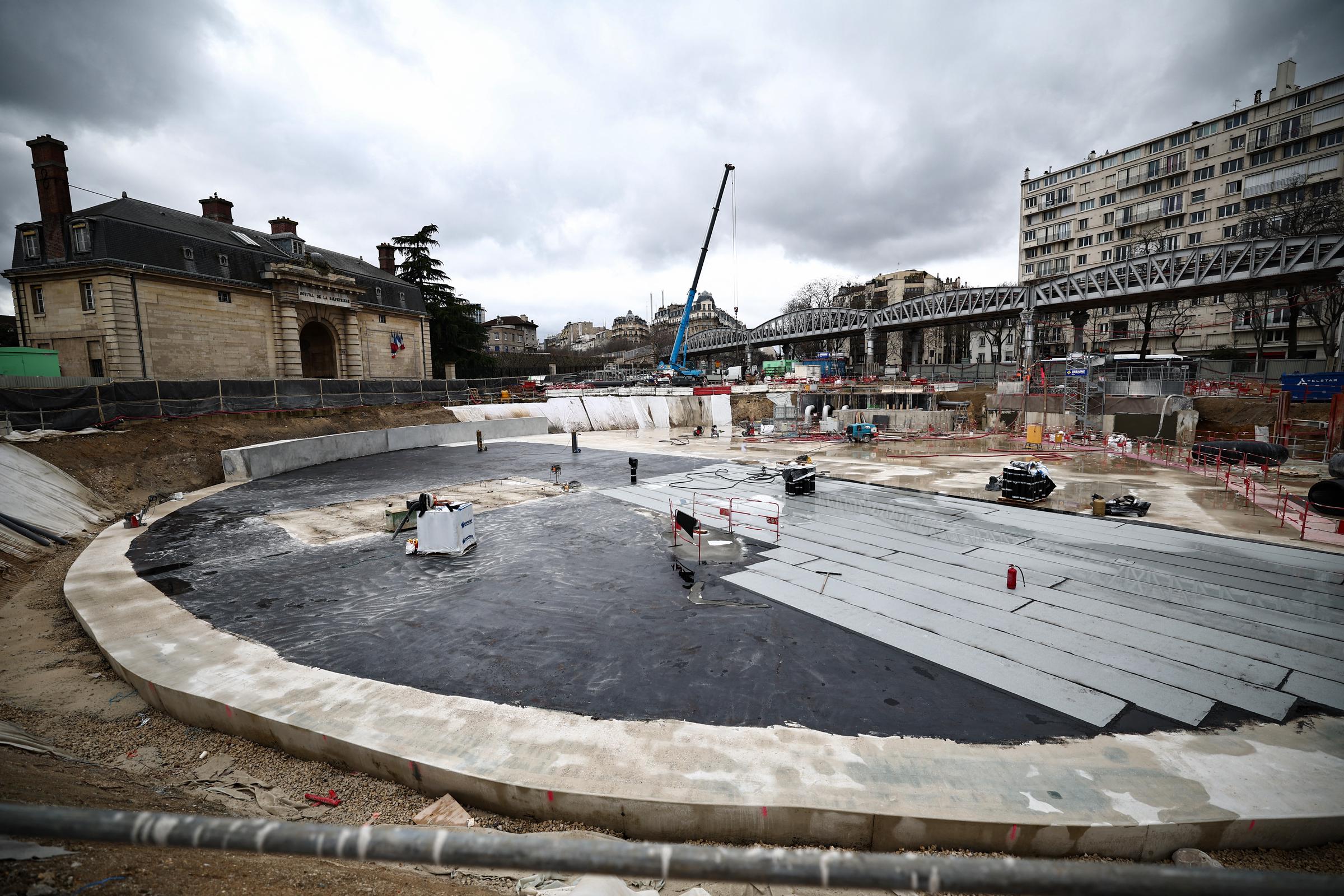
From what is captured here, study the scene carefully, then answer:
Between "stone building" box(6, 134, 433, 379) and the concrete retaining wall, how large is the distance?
1243 cm

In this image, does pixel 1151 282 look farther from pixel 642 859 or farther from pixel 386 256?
pixel 386 256

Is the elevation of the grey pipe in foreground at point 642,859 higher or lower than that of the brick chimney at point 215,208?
lower

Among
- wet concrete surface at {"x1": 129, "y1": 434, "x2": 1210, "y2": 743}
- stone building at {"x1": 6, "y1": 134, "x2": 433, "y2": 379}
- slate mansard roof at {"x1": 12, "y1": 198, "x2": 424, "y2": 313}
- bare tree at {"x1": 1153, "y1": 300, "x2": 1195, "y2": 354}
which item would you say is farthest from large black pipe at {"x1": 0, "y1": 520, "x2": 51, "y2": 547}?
bare tree at {"x1": 1153, "y1": 300, "x2": 1195, "y2": 354}

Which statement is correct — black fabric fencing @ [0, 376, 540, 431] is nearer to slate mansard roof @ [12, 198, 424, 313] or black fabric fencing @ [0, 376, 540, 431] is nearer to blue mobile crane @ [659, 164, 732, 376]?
slate mansard roof @ [12, 198, 424, 313]

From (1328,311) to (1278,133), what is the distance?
26512 mm

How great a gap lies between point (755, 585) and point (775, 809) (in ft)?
17.2

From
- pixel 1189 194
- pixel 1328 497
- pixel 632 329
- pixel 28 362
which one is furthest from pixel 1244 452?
pixel 632 329

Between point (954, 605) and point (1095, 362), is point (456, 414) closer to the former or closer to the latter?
point (954, 605)

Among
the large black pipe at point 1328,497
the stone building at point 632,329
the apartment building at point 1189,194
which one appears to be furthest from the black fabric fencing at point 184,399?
the stone building at point 632,329

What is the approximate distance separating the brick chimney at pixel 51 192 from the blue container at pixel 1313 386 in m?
58.4

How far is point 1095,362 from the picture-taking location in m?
31.8

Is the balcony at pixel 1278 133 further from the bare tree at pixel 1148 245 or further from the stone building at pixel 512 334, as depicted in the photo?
the stone building at pixel 512 334

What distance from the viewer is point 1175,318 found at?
5600 centimetres

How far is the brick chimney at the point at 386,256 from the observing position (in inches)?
1961
